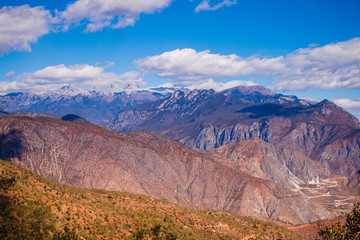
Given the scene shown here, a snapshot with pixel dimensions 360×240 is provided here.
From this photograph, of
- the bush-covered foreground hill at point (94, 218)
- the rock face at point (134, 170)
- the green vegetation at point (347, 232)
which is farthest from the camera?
the rock face at point (134, 170)

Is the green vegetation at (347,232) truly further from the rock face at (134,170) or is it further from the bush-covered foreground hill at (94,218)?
the rock face at (134,170)

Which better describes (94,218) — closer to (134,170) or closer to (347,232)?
(347,232)

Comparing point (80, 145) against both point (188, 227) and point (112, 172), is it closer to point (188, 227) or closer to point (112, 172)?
point (112, 172)

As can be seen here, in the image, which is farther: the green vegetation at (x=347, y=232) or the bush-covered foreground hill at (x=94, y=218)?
the bush-covered foreground hill at (x=94, y=218)

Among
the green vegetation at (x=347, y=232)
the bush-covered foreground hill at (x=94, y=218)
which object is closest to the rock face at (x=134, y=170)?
the bush-covered foreground hill at (x=94, y=218)

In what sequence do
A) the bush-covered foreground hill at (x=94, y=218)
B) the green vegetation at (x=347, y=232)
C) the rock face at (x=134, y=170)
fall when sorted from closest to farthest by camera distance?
the green vegetation at (x=347, y=232) → the bush-covered foreground hill at (x=94, y=218) → the rock face at (x=134, y=170)

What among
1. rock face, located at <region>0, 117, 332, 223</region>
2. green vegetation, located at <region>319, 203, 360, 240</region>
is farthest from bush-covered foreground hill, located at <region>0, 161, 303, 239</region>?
rock face, located at <region>0, 117, 332, 223</region>
